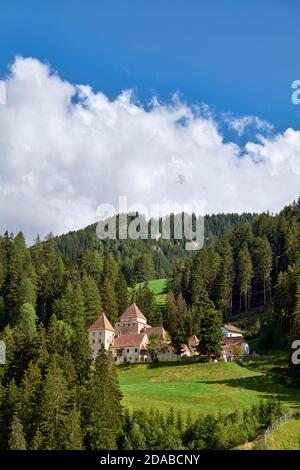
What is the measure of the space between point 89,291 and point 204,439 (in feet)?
214

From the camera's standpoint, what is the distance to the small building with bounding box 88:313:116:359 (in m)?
106

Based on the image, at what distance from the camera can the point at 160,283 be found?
189125 millimetres

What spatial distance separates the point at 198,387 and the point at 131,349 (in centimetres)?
3082

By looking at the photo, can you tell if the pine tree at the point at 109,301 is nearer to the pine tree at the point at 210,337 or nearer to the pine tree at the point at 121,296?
the pine tree at the point at 121,296

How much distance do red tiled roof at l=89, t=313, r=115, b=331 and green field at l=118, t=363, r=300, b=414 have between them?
1362 centimetres

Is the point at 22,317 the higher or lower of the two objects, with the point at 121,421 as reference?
higher

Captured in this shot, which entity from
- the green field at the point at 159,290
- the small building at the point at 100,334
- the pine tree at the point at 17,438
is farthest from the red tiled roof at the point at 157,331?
the pine tree at the point at 17,438

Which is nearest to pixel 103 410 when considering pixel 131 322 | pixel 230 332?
pixel 131 322

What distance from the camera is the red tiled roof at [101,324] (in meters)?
107

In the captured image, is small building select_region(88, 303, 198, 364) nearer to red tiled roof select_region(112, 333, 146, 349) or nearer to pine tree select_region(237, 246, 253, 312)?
red tiled roof select_region(112, 333, 146, 349)

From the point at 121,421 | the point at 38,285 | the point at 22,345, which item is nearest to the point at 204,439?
the point at 121,421

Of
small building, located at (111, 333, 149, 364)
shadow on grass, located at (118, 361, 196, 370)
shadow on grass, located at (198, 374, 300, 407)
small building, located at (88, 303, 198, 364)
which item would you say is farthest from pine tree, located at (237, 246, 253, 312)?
shadow on grass, located at (198, 374, 300, 407)
